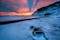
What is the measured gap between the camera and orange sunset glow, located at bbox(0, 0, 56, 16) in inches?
60.6

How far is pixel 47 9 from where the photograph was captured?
157 cm

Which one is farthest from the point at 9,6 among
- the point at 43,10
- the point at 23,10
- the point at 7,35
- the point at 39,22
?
the point at 7,35

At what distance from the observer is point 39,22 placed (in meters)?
1.25

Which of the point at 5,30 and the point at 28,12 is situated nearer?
the point at 5,30

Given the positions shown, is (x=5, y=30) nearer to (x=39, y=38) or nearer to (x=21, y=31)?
(x=21, y=31)

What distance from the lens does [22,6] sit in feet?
5.28

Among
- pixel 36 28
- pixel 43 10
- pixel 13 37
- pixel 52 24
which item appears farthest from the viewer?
pixel 43 10

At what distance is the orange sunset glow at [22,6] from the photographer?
5.05 feet

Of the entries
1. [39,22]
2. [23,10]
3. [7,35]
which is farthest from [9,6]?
[7,35]

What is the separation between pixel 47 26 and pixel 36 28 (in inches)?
4.3

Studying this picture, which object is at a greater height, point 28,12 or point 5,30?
point 28,12

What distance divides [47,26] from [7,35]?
0.35m

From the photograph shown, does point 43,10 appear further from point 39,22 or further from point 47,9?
point 39,22

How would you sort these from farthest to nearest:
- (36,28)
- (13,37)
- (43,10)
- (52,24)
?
(43,10)
(52,24)
(36,28)
(13,37)
